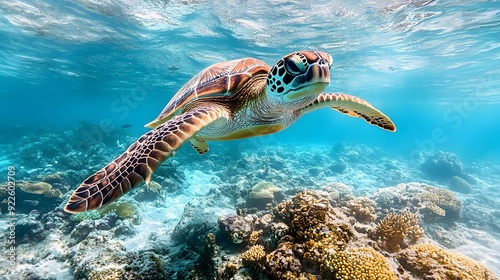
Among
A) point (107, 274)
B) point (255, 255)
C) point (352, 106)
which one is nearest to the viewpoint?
point (255, 255)

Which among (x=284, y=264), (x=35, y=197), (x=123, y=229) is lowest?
(x=35, y=197)

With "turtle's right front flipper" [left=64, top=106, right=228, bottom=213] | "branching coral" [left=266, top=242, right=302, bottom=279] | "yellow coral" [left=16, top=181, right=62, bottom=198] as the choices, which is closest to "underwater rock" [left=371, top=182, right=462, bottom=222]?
"branching coral" [left=266, top=242, right=302, bottom=279]

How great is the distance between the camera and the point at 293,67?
264cm

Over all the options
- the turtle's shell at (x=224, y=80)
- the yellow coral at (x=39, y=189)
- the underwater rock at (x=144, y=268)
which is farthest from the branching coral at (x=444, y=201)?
the yellow coral at (x=39, y=189)

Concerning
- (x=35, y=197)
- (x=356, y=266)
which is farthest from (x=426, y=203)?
(x=35, y=197)

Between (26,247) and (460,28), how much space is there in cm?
2135

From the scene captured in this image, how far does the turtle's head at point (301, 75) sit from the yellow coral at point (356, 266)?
6.32ft

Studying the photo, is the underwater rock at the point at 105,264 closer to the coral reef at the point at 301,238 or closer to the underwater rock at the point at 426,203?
the coral reef at the point at 301,238

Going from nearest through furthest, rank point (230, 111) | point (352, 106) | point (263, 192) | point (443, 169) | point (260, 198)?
point (230, 111), point (352, 106), point (260, 198), point (263, 192), point (443, 169)

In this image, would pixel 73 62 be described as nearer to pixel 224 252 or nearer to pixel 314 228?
pixel 224 252

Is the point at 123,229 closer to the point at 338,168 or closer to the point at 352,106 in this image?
the point at 352,106

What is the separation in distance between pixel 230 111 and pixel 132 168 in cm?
204

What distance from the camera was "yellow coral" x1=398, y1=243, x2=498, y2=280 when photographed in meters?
2.87

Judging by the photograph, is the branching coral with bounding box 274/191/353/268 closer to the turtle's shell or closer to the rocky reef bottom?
the rocky reef bottom
